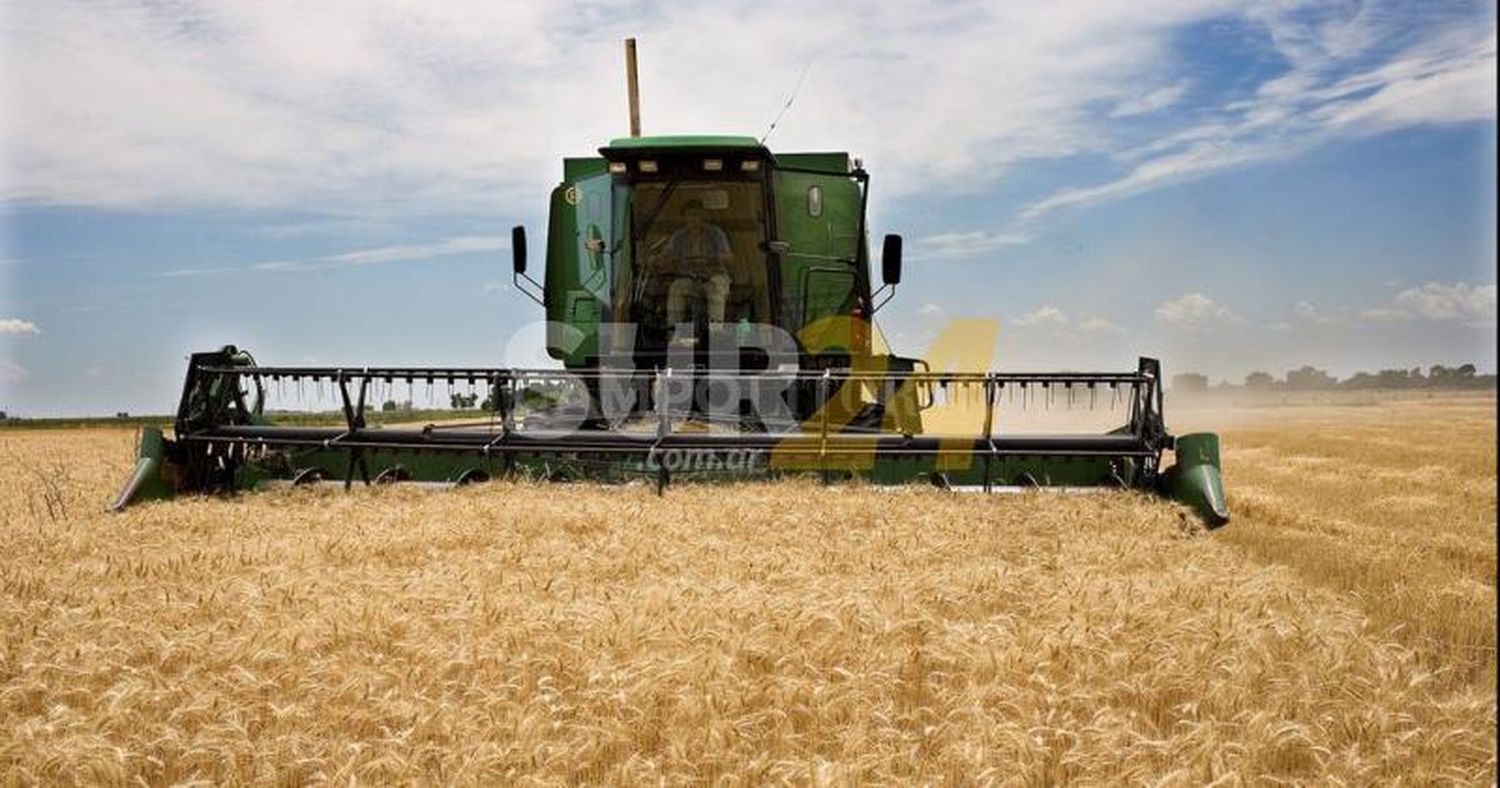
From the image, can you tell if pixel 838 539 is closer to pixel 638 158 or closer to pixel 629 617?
pixel 629 617

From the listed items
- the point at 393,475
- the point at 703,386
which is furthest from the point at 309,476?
the point at 703,386

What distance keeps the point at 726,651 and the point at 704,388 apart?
4942 mm

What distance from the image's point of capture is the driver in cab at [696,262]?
8.88 metres

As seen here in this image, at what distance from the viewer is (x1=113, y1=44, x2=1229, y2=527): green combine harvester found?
25.1ft

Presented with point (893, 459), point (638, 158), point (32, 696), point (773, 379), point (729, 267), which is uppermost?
point (638, 158)

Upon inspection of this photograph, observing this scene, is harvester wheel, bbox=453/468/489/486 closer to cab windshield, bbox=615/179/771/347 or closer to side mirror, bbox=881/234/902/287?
cab windshield, bbox=615/179/771/347

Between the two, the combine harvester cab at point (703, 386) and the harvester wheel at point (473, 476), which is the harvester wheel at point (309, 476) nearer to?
the combine harvester cab at point (703, 386)

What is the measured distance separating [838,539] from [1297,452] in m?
15.7

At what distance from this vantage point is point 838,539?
591 cm

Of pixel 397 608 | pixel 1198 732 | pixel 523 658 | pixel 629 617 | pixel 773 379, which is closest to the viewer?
pixel 1198 732

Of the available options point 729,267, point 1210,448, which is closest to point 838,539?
point 1210,448

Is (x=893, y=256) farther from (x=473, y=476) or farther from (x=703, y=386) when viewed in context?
(x=473, y=476)

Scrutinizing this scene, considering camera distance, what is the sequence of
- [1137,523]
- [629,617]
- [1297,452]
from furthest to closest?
1. [1297,452]
2. [1137,523]
3. [629,617]

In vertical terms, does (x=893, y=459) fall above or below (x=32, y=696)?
above
